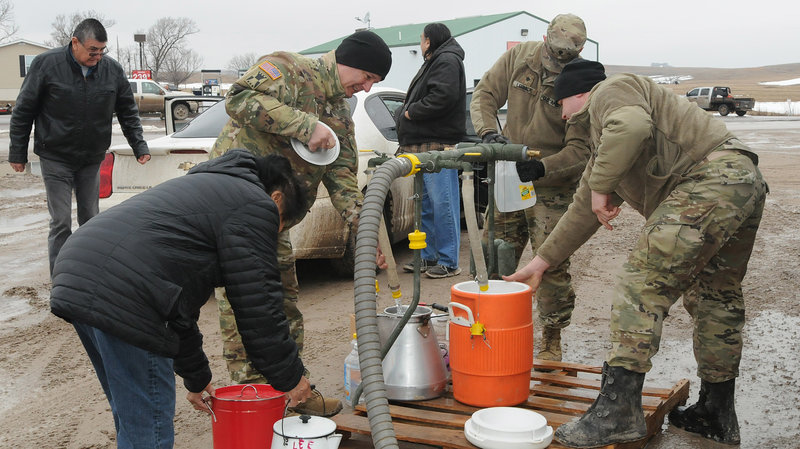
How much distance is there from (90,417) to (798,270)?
5.95 m

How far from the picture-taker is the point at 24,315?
19.0 feet

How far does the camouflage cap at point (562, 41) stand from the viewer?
4523 mm

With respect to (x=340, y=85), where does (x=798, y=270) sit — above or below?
below

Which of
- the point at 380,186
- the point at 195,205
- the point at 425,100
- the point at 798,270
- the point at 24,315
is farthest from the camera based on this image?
the point at 798,270

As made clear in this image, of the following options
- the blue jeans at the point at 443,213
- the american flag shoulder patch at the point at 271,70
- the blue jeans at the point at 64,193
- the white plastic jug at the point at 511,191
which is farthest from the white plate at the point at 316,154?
the blue jeans at the point at 64,193

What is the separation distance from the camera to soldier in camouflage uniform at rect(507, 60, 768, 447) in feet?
10.4

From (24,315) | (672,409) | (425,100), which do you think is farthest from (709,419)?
(24,315)

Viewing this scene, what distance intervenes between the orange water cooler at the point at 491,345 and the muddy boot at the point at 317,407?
661mm

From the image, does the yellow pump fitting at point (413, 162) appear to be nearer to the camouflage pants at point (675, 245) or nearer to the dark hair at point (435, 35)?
the camouflage pants at point (675, 245)

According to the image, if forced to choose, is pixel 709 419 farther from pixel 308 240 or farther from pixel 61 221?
pixel 61 221

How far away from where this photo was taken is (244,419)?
124 inches

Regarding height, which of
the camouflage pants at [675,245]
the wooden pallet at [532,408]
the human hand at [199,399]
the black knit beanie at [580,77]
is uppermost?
the black knit beanie at [580,77]

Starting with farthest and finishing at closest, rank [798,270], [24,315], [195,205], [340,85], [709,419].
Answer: [798,270] → [24,315] → [340,85] → [709,419] → [195,205]

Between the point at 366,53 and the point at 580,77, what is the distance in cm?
101
